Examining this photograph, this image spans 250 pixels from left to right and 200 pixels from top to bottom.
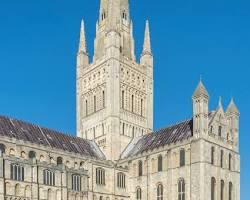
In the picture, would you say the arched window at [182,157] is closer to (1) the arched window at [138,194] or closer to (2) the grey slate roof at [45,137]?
(1) the arched window at [138,194]

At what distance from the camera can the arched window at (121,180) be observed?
9344 centimetres

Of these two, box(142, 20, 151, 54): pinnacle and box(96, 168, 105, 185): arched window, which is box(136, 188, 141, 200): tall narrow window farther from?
box(142, 20, 151, 54): pinnacle

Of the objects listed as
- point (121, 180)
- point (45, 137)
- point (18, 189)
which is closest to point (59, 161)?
point (45, 137)

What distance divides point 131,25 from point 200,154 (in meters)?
47.4

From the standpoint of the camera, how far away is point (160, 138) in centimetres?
9419

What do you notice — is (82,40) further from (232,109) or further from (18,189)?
(18,189)

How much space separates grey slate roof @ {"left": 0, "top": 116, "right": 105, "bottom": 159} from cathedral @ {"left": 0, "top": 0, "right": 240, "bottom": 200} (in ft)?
0.92

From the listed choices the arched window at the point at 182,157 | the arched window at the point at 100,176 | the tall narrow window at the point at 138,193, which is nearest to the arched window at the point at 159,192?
the tall narrow window at the point at 138,193

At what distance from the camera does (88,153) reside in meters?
96.3

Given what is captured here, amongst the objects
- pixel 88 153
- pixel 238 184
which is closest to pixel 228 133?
pixel 238 184

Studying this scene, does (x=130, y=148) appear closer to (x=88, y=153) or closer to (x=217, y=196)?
(x=88, y=153)

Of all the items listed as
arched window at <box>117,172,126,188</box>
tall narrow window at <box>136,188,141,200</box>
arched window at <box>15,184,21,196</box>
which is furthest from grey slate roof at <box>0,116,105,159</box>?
arched window at <box>15,184,21,196</box>

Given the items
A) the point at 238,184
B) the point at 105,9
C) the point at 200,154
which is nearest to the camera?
the point at 200,154

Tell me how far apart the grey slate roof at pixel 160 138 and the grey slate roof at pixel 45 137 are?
7369 millimetres
